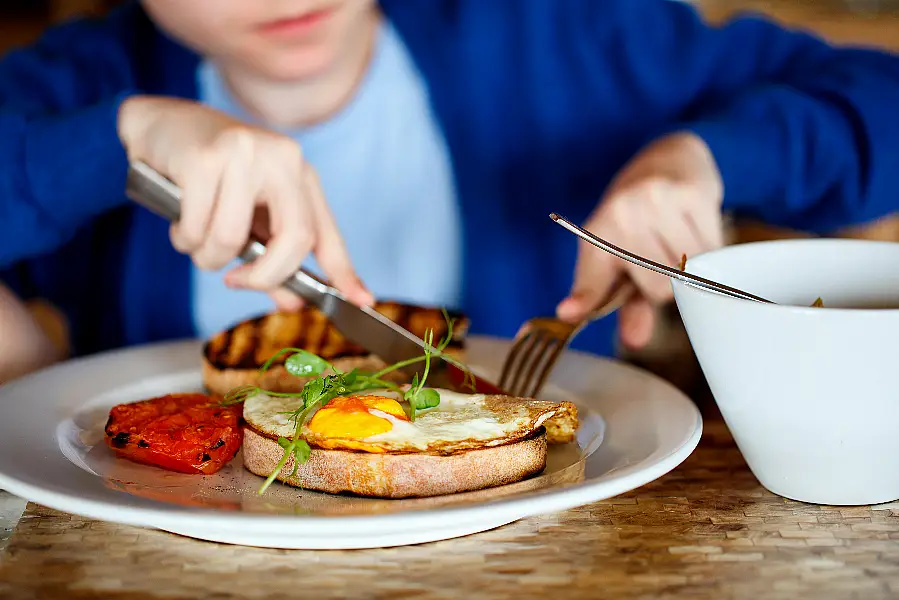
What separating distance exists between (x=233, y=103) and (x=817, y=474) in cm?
143

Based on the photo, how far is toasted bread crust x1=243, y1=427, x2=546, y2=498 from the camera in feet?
2.33

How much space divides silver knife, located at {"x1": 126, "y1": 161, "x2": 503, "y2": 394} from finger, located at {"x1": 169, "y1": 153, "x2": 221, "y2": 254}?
30 mm

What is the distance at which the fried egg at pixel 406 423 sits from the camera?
0.73 m

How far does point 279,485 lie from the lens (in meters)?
0.77

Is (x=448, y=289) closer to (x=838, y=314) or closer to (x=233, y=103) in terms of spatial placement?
(x=233, y=103)

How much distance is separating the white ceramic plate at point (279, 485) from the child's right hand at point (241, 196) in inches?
7.5

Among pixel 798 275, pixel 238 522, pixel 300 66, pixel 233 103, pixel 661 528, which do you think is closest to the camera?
pixel 238 522

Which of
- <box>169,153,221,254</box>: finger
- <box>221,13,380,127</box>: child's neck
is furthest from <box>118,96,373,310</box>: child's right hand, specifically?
<box>221,13,380,127</box>: child's neck

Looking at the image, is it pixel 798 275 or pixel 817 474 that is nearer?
pixel 817 474

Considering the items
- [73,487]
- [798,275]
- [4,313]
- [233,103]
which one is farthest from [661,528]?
[233,103]

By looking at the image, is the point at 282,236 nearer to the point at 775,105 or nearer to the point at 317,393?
the point at 317,393

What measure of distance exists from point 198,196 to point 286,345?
24 centimetres

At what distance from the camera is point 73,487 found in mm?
686

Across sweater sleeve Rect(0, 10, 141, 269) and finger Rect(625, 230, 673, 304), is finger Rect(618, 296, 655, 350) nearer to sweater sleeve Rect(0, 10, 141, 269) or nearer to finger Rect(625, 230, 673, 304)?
finger Rect(625, 230, 673, 304)
